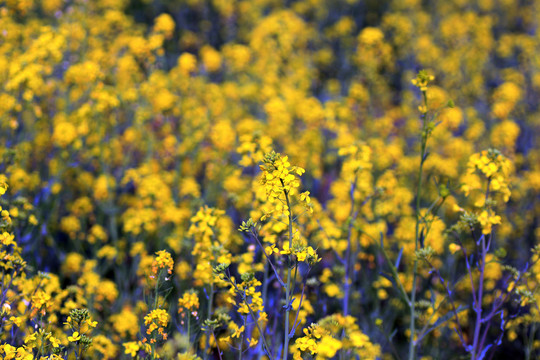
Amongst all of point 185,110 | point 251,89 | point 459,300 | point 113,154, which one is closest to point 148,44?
point 185,110

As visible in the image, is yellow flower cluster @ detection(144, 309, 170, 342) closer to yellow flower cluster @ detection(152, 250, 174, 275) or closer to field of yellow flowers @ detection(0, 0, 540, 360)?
field of yellow flowers @ detection(0, 0, 540, 360)

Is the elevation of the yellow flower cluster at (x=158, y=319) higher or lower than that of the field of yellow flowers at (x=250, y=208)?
lower

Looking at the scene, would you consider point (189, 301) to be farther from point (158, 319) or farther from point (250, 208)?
point (250, 208)

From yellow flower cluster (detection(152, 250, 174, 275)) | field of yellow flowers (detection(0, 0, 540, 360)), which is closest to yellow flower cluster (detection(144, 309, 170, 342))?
field of yellow flowers (detection(0, 0, 540, 360))

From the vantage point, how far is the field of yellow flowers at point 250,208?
3.21m

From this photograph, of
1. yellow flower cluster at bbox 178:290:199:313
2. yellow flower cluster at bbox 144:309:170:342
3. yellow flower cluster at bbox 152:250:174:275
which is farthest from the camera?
yellow flower cluster at bbox 178:290:199:313

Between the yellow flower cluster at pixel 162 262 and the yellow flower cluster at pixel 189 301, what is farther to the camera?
the yellow flower cluster at pixel 189 301

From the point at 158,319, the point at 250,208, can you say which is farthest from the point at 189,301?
the point at 250,208

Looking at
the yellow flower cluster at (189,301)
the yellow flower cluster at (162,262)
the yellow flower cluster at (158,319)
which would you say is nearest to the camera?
the yellow flower cluster at (158,319)

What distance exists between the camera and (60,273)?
18.3ft

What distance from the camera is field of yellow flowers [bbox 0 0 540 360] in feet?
10.5

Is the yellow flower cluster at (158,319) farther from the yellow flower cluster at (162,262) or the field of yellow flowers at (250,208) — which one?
the yellow flower cluster at (162,262)

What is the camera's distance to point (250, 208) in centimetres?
551

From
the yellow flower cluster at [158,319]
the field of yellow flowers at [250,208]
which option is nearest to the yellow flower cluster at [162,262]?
the field of yellow flowers at [250,208]
